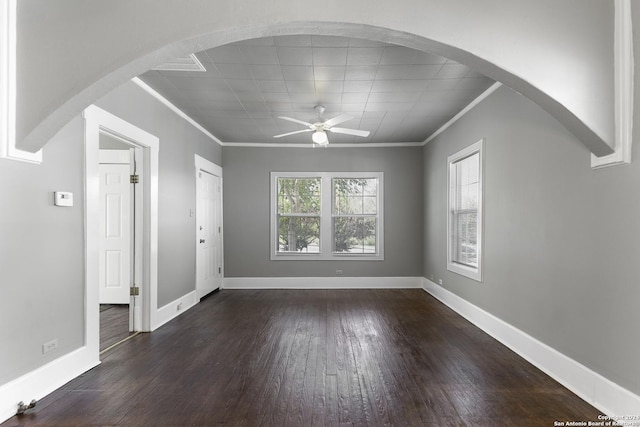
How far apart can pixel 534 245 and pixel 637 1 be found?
74.4 inches

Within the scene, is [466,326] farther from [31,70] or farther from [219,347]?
[31,70]

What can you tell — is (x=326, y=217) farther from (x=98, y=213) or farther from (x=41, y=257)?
(x=41, y=257)

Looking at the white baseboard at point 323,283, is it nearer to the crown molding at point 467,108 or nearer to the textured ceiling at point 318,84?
the crown molding at point 467,108

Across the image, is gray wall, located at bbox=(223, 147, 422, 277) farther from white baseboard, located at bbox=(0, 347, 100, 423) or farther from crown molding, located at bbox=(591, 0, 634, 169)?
crown molding, located at bbox=(591, 0, 634, 169)

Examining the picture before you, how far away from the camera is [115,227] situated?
209 inches

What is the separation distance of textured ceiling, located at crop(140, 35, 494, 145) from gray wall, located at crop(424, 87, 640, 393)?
2.29 feet

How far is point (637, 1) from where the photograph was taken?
2209mm

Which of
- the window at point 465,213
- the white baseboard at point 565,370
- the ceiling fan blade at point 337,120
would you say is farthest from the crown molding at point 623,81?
the ceiling fan blade at point 337,120

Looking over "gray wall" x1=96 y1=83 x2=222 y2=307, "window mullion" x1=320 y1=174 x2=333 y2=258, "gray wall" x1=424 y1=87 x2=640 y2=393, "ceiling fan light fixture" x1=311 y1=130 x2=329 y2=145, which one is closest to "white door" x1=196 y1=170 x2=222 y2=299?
"gray wall" x1=96 y1=83 x2=222 y2=307

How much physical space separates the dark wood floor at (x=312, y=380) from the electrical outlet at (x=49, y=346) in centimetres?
31

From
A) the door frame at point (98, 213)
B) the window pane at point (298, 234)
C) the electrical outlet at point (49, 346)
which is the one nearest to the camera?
the electrical outlet at point (49, 346)

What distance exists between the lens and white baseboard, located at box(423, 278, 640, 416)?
7.50ft

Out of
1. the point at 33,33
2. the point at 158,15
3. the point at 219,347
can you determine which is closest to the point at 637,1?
the point at 158,15

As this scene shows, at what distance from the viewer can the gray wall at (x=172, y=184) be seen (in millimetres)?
3938
